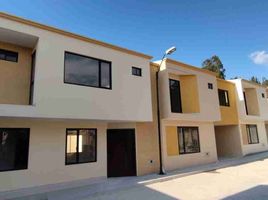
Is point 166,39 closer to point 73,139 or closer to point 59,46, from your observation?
point 59,46

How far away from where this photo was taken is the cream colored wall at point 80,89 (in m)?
7.68

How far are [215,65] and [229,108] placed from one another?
2265 cm

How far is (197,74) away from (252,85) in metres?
9.22

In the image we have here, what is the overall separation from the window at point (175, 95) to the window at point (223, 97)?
5376 mm

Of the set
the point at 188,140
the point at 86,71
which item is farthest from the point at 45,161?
the point at 188,140

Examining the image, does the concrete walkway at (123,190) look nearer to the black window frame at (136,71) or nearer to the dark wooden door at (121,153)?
the dark wooden door at (121,153)

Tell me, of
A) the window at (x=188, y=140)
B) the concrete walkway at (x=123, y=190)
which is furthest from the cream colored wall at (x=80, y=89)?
the window at (x=188, y=140)

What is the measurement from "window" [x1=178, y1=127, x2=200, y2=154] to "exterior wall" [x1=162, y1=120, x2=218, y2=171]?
0.93ft

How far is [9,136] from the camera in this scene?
26.7 feet

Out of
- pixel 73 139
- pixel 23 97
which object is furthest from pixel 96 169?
pixel 23 97

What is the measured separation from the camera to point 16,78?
866 cm

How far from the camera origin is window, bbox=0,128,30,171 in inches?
313

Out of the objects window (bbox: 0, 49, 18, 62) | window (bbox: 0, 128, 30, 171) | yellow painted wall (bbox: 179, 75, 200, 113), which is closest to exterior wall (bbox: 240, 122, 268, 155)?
yellow painted wall (bbox: 179, 75, 200, 113)

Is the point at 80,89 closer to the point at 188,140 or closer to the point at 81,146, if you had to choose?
the point at 81,146
